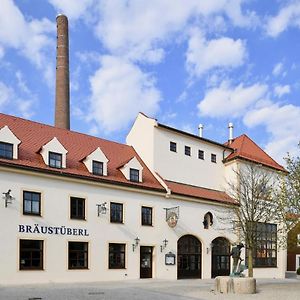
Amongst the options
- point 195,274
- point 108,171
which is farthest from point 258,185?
point 108,171

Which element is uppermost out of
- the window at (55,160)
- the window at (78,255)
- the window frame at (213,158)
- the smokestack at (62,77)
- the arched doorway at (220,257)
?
the smokestack at (62,77)

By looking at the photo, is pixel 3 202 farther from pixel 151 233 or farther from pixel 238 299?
pixel 238 299

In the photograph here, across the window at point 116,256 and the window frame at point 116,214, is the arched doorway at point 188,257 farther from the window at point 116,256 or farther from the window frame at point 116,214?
the window frame at point 116,214

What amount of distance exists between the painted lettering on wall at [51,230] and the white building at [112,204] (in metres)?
0.06

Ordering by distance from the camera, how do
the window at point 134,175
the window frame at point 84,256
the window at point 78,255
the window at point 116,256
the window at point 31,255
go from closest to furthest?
the window at point 31,255 < the window frame at point 84,256 < the window at point 78,255 < the window at point 116,256 < the window at point 134,175

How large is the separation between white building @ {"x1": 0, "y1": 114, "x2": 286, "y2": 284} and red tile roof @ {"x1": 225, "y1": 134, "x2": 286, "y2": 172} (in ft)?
0.87

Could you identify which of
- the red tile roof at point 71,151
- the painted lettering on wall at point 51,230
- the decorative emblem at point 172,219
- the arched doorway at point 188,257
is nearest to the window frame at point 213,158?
the red tile roof at point 71,151

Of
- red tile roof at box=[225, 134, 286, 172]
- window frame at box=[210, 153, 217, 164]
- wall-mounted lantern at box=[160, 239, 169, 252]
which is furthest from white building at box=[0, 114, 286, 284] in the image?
red tile roof at box=[225, 134, 286, 172]

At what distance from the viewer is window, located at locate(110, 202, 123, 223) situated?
30719 millimetres

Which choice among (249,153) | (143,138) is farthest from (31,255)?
(249,153)

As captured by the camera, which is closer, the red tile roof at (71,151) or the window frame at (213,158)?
the red tile roof at (71,151)

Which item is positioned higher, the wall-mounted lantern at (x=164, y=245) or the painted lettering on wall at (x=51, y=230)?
the painted lettering on wall at (x=51, y=230)

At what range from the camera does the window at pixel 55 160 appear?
28359mm

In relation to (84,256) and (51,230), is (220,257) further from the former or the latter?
(51,230)
